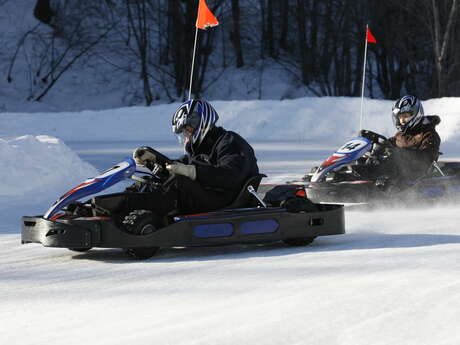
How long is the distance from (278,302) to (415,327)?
30.3 inches

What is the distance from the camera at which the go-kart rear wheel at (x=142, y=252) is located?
19.5ft

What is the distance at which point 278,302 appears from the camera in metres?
4.52

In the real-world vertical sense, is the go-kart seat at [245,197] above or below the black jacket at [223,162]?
below

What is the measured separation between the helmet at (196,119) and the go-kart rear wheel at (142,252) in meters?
0.95

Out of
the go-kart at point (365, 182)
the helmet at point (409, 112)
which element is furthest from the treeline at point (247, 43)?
the go-kart at point (365, 182)

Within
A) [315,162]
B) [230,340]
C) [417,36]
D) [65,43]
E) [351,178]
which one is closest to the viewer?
[230,340]

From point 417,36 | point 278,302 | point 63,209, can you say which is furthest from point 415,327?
point 417,36

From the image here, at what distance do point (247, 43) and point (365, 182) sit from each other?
25434mm

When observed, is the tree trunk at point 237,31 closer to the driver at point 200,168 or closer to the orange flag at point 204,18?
the orange flag at point 204,18

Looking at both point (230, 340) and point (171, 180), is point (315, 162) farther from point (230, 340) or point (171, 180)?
point (230, 340)

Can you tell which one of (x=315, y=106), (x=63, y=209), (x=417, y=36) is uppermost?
(x=417, y=36)

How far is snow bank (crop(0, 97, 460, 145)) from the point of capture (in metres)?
20.1

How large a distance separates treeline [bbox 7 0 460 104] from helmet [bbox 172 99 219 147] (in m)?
21.9

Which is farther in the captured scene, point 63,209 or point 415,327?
point 63,209
